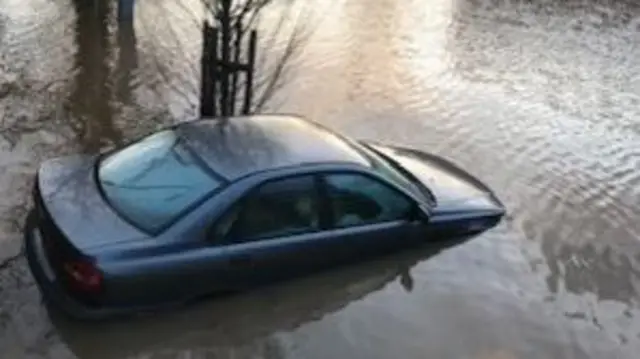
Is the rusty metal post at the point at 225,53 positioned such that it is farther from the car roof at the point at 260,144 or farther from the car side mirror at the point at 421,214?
the car side mirror at the point at 421,214

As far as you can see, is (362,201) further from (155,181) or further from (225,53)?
(225,53)

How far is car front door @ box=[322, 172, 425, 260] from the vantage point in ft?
24.0

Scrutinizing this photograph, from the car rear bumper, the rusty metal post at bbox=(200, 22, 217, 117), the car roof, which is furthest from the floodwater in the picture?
the rusty metal post at bbox=(200, 22, 217, 117)

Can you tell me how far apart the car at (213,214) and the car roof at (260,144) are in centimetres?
1

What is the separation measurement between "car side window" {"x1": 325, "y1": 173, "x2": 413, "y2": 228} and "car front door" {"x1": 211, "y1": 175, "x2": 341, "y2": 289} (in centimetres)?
16

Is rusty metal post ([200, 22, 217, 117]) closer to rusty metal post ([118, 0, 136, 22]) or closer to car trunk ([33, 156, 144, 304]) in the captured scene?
car trunk ([33, 156, 144, 304])

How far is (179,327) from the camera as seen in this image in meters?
6.84

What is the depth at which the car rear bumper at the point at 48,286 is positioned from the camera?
6363 millimetres

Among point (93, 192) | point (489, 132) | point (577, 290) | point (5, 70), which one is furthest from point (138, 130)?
point (577, 290)

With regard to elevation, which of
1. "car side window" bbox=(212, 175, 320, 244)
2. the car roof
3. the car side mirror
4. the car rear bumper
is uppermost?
the car roof

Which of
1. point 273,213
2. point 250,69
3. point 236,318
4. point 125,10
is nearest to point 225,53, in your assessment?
point 250,69

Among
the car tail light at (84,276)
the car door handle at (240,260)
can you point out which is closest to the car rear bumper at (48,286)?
the car tail light at (84,276)

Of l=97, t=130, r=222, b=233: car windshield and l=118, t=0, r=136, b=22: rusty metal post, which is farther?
l=118, t=0, r=136, b=22: rusty metal post

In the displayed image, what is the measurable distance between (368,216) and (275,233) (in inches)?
37.4
